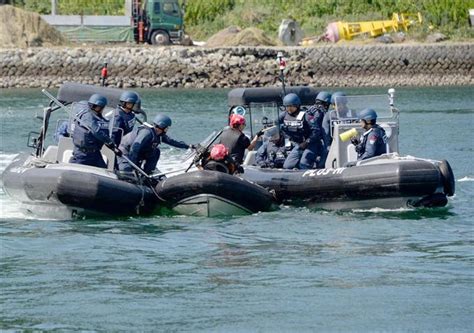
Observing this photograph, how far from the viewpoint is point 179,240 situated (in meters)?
15.7

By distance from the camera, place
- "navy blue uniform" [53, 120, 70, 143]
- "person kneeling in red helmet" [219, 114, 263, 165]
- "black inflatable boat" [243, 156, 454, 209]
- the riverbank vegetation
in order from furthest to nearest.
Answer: the riverbank vegetation, "navy blue uniform" [53, 120, 70, 143], "person kneeling in red helmet" [219, 114, 263, 165], "black inflatable boat" [243, 156, 454, 209]

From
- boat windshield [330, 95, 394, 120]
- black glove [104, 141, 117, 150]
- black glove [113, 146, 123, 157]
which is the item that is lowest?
black glove [113, 146, 123, 157]

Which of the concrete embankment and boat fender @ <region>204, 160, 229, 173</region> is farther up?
boat fender @ <region>204, 160, 229, 173</region>

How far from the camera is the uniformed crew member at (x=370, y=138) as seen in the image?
57.9 feet

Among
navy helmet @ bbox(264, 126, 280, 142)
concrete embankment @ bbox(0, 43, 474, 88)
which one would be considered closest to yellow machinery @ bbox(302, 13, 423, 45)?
concrete embankment @ bbox(0, 43, 474, 88)

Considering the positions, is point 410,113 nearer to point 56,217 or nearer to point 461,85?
point 461,85

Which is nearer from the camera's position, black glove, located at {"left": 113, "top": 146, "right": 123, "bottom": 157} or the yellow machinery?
black glove, located at {"left": 113, "top": 146, "right": 123, "bottom": 157}

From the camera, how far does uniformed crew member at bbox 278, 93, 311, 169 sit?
60.0ft

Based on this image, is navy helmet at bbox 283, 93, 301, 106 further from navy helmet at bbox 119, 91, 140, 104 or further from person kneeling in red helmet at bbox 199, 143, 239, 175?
navy helmet at bbox 119, 91, 140, 104

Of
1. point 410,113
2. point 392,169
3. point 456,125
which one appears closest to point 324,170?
point 392,169

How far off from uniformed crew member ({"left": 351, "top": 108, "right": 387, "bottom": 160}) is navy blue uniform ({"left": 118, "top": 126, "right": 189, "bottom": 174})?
2490mm

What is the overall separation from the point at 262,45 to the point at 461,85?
25.4 ft

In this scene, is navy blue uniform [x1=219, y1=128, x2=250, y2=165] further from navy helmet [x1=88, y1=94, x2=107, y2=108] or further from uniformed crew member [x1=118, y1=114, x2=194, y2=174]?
navy helmet [x1=88, y1=94, x2=107, y2=108]

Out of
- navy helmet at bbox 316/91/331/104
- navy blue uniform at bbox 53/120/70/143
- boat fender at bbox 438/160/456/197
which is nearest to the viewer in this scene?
boat fender at bbox 438/160/456/197
